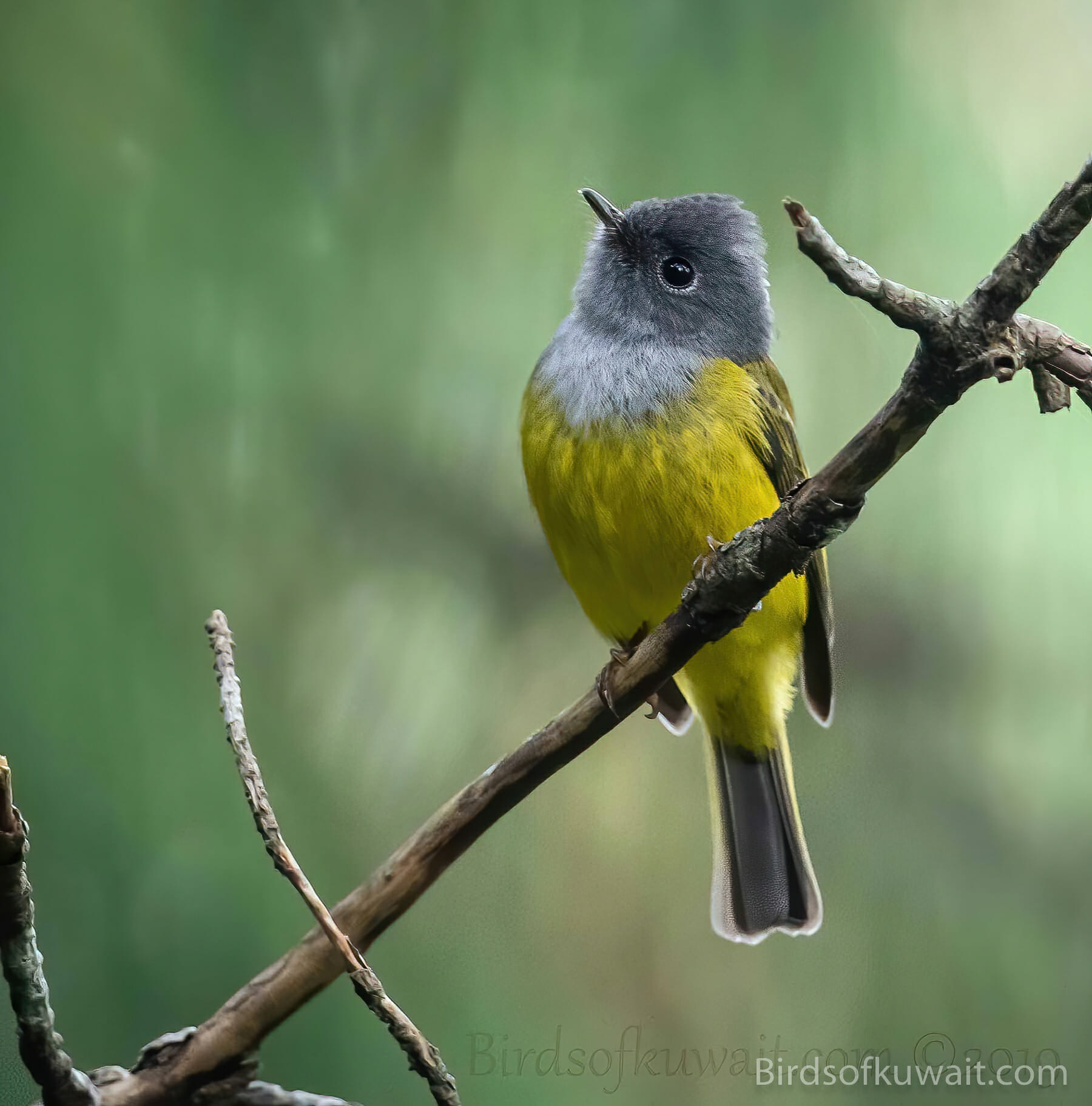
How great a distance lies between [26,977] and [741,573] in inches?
28.2

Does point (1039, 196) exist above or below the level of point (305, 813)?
above

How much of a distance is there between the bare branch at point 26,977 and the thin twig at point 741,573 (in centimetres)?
7

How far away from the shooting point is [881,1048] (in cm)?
158

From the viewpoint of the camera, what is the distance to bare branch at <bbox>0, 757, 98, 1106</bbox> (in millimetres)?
898

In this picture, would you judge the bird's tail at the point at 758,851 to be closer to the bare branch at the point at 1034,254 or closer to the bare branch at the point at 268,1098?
the bare branch at the point at 268,1098

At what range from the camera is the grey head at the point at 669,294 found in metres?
1.51

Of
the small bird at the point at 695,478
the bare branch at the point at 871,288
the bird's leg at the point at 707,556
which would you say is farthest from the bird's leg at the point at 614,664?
the bare branch at the point at 871,288

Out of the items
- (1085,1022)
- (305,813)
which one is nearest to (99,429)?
(305,813)

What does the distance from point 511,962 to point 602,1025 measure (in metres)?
0.16

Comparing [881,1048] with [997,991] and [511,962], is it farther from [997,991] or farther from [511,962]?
[511,962]

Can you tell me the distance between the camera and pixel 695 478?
4.52 ft

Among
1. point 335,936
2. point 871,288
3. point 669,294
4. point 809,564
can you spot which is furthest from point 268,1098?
point 669,294

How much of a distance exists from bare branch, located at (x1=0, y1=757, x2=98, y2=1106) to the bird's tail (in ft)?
2.86

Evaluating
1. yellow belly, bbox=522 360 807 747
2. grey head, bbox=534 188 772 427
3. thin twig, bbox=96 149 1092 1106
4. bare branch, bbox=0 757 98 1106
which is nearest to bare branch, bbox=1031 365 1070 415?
thin twig, bbox=96 149 1092 1106
